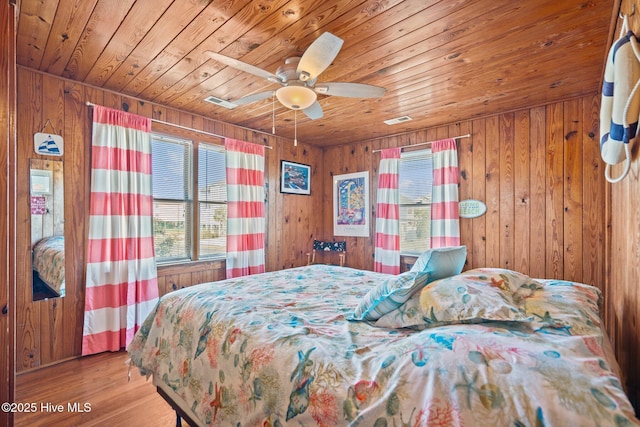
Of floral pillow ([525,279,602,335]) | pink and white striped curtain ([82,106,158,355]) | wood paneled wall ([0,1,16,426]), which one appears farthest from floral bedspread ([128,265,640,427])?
pink and white striped curtain ([82,106,158,355])

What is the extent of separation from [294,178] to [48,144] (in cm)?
273

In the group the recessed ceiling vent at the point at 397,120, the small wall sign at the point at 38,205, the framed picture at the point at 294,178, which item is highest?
the recessed ceiling vent at the point at 397,120

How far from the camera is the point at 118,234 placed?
109 inches

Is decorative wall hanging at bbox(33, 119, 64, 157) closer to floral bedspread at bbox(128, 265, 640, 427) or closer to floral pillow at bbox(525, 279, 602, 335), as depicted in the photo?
floral bedspread at bbox(128, 265, 640, 427)

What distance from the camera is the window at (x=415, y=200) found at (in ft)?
12.5

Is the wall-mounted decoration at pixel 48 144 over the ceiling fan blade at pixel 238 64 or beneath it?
beneath

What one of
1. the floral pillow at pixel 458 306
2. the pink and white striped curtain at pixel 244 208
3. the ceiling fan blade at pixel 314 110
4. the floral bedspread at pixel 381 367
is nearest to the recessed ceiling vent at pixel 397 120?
the ceiling fan blade at pixel 314 110

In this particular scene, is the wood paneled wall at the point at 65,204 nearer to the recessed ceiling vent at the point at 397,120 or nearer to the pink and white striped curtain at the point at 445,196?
the recessed ceiling vent at the point at 397,120

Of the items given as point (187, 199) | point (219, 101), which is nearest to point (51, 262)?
point (187, 199)

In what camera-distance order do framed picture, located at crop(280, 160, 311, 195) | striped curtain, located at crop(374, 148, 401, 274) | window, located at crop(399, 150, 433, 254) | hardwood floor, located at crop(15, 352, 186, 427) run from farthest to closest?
framed picture, located at crop(280, 160, 311, 195) → striped curtain, located at crop(374, 148, 401, 274) → window, located at crop(399, 150, 433, 254) → hardwood floor, located at crop(15, 352, 186, 427)

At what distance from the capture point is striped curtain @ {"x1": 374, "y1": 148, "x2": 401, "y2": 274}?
395cm

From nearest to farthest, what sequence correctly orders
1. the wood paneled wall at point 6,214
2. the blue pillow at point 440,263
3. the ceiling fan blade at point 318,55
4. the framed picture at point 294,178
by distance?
1. the wood paneled wall at point 6,214
2. the blue pillow at point 440,263
3. the ceiling fan blade at point 318,55
4. the framed picture at point 294,178

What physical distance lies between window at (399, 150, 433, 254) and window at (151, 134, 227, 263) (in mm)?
2329

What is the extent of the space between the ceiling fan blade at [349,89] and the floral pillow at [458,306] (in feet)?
4.60
